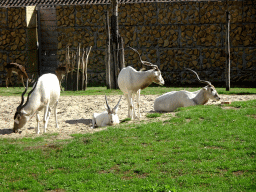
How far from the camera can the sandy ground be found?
815cm

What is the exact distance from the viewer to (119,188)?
5043mm

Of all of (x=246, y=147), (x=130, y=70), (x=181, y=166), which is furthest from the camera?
(x=130, y=70)

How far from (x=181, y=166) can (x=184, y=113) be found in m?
2.56

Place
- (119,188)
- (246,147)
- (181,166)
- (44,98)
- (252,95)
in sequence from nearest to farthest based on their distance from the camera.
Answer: (119,188)
(181,166)
(246,147)
(44,98)
(252,95)

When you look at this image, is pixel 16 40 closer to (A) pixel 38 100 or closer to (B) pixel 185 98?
(B) pixel 185 98

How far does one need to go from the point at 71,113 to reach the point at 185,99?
9.07 ft

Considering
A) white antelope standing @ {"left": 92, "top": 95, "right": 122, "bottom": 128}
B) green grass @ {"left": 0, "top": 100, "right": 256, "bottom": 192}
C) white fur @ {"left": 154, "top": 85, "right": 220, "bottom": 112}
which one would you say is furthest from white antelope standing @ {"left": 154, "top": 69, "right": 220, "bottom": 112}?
green grass @ {"left": 0, "top": 100, "right": 256, "bottom": 192}

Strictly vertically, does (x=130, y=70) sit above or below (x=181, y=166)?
above

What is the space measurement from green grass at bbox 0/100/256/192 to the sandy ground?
2.97ft

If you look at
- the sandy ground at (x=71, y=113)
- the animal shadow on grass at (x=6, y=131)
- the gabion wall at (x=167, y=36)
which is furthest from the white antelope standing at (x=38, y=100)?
the gabion wall at (x=167, y=36)

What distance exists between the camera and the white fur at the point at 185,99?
9.60 metres

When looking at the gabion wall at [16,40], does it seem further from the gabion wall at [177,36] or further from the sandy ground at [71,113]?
the sandy ground at [71,113]

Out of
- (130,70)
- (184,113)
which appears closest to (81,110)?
(130,70)

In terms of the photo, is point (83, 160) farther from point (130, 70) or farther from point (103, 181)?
point (130, 70)
